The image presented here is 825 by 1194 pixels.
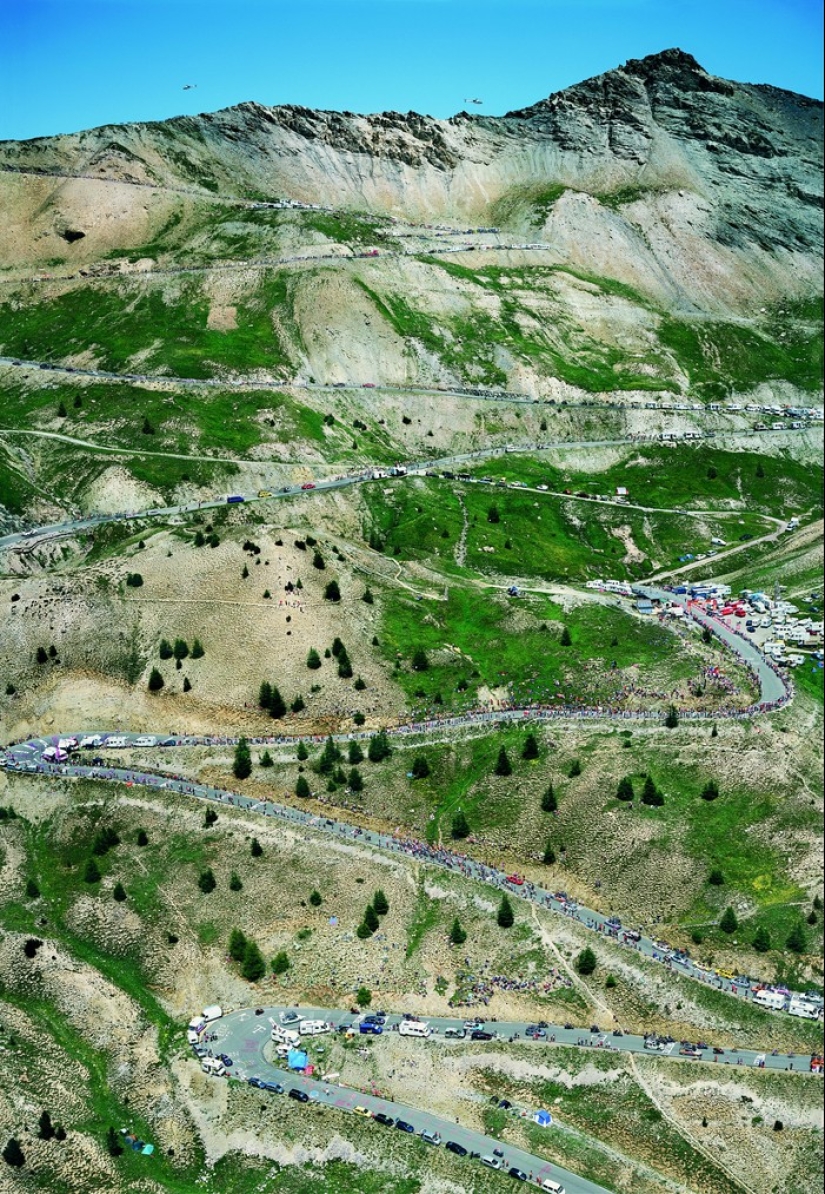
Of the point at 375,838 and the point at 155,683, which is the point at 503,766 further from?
the point at 155,683

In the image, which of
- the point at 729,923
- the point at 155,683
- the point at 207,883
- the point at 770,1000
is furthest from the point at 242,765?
the point at 770,1000

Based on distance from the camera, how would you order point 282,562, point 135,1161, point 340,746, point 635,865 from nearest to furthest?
point 135,1161 → point 635,865 → point 340,746 → point 282,562

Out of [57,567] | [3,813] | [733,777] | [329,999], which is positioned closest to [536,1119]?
[329,999]

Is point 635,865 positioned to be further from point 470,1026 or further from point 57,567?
point 57,567

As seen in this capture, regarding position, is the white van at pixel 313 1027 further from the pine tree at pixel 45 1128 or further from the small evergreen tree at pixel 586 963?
the small evergreen tree at pixel 586 963

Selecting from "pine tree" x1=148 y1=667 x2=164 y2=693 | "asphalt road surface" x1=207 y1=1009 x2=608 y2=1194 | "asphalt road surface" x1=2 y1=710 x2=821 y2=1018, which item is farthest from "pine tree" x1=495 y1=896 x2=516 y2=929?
"pine tree" x1=148 y1=667 x2=164 y2=693

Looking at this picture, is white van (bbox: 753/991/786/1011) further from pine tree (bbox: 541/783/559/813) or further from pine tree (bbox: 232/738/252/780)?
pine tree (bbox: 232/738/252/780)
